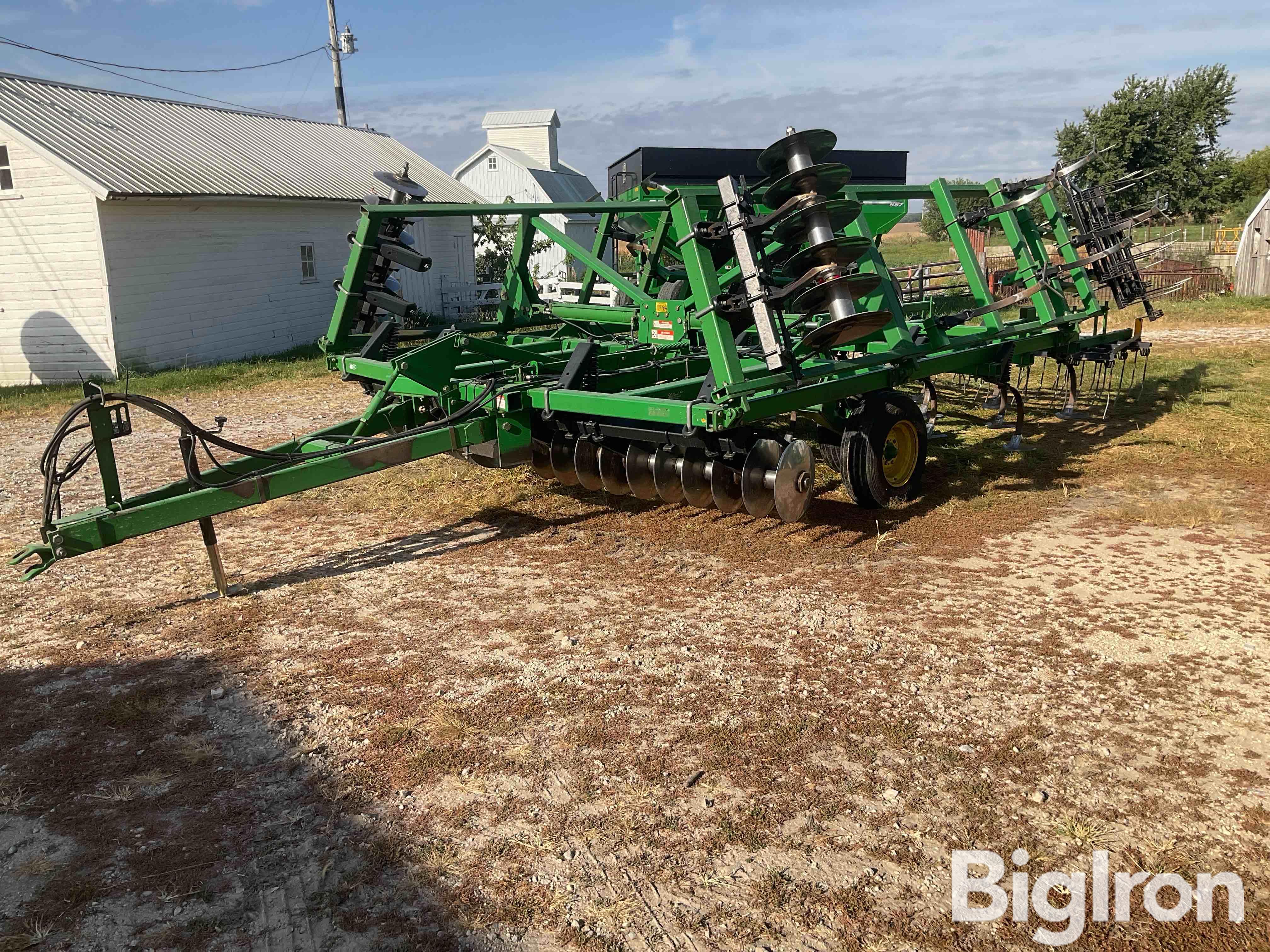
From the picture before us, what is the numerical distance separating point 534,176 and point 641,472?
2898 cm

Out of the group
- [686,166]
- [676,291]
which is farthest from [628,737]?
[686,166]

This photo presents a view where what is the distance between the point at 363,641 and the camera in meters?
4.93

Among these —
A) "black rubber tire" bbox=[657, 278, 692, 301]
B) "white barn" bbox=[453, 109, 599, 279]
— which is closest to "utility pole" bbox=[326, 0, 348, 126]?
"white barn" bbox=[453, 109, 599, 279]

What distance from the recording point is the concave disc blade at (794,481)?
219 inches

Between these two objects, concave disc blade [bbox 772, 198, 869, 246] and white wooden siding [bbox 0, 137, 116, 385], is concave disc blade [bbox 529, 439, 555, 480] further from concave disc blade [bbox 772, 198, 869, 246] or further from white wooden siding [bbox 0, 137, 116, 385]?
white wooden siding [bbox 0, 137, 116, 385]

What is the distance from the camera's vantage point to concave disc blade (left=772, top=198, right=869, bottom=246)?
543 centimetres

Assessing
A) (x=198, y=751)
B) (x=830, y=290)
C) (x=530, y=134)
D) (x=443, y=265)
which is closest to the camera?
(x=198, y=751)

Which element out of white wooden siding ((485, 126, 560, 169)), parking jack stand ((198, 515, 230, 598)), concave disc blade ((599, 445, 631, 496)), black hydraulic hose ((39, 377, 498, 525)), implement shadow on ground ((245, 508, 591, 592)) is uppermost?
white wooden siding ((485, 126, 560, 169))

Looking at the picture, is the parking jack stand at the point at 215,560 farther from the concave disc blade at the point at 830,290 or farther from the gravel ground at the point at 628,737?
the concave disc blade at the point at 830,290

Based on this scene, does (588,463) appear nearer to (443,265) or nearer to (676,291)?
(676,291)

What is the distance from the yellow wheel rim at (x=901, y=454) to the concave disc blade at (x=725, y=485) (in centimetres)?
145

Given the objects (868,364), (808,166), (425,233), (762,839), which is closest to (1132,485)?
(868,364)

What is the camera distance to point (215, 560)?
5.48 metres

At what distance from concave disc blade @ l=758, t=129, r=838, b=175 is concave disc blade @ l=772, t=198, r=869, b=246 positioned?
275 mm
